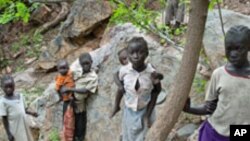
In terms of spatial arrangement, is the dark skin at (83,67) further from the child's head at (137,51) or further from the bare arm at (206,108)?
the bare arm at (206,108)

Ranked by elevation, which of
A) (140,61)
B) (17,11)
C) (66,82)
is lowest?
(66,82)

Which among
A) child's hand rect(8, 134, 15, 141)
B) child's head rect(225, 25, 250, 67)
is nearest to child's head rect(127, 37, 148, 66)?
child's head rect(225, 25, 250, 67)

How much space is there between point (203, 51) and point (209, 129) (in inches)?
135

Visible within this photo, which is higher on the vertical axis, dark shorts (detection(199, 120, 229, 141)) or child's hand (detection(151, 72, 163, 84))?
child's hand (detection(151, 72, 163, 84))

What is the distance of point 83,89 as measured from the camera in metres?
6.20

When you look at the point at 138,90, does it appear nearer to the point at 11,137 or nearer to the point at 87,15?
the point at 11,137

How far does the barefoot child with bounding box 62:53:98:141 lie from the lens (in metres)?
6.10

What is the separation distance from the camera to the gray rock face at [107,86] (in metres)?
6.24

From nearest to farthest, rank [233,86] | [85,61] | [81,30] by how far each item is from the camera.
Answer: [233,86] → [85,61] → [81,30]

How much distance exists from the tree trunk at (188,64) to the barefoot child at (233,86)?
180 mm

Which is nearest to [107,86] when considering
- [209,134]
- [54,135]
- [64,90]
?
[64,90]

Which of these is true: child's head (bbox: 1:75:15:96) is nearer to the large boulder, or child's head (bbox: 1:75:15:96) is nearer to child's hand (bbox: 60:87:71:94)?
child's hand (bbox: 60:87:71:94)

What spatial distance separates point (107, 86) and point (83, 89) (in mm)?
500

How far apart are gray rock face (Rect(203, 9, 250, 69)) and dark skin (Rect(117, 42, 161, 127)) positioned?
1.90 m
